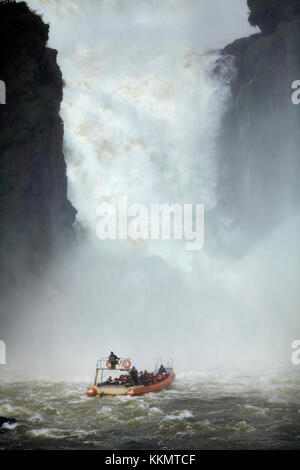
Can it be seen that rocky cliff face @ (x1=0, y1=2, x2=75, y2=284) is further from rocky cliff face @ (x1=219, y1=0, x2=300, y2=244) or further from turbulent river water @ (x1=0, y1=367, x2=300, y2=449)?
rocky cliff face @ (x1=219, y1=0, x2=300, y2=244)

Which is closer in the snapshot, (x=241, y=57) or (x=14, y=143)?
(x=14, y=143)

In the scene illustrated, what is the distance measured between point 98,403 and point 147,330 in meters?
32.7

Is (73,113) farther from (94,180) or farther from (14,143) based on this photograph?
(14,143)

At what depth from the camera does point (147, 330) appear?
206 ft

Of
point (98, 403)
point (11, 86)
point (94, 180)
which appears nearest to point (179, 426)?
point (98, 403)

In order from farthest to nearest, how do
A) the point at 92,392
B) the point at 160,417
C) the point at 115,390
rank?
the point at 115,390 → the point at 92,392 → the point at 160,417
